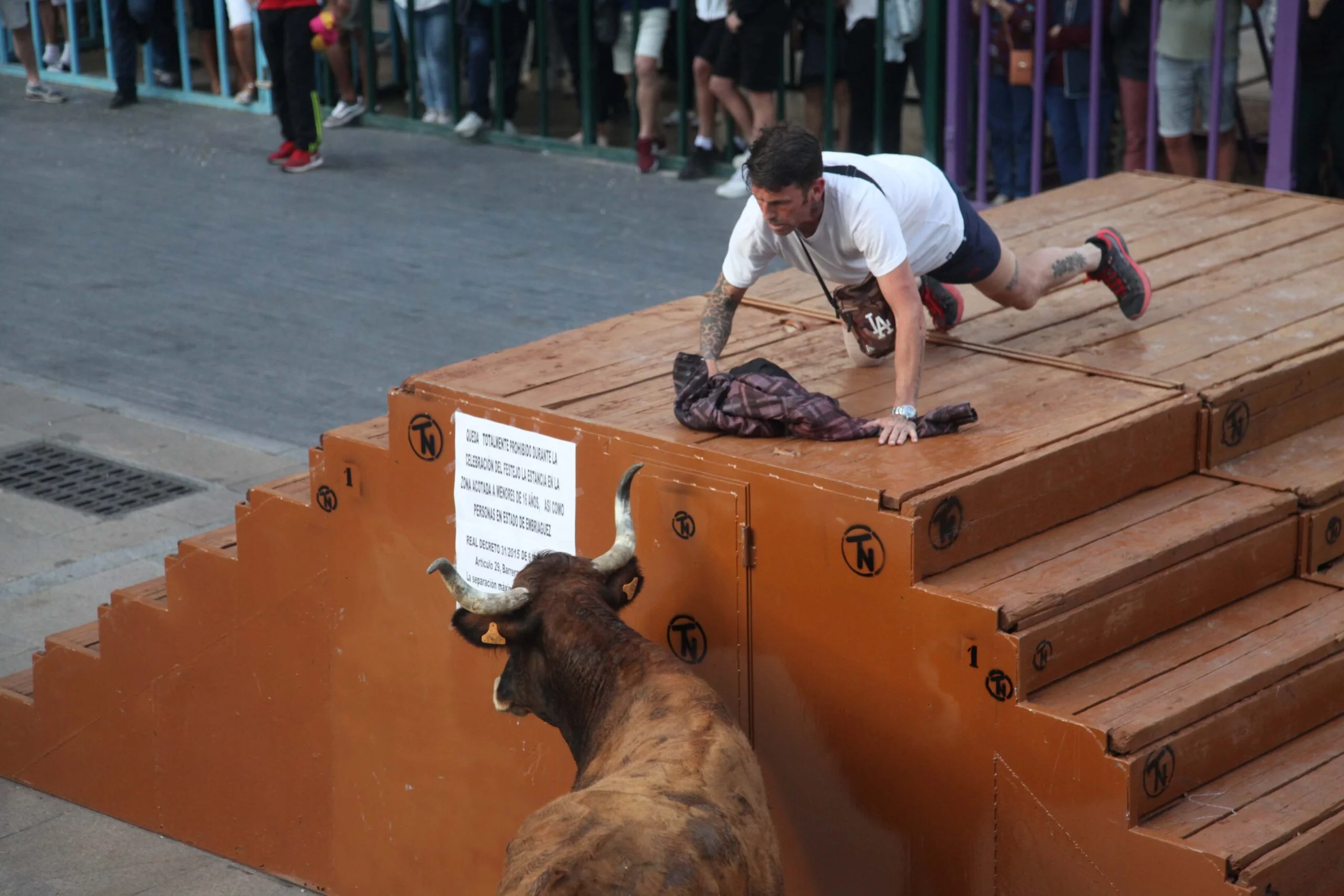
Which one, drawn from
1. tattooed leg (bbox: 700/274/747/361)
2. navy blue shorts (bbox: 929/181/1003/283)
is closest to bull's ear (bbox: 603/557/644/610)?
tattooed leg (bbox: 700/274/747/361)

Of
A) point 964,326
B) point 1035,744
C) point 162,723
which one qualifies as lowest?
point 162,723

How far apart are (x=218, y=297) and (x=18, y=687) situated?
5.33 m

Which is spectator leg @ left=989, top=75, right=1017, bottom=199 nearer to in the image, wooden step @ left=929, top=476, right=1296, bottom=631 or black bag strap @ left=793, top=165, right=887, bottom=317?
black bag strap @ left=793, top=165, right=887, bottom=317

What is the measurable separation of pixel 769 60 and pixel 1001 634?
9573 mm

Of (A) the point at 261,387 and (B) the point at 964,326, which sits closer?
(B) the point at 964,326

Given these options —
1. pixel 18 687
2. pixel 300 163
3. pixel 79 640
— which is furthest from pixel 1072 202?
pixel 300 163

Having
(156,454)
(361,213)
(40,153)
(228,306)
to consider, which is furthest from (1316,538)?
(40,153)

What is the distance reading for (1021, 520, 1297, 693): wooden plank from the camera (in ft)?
16.5

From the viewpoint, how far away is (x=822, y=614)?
5.48 meters

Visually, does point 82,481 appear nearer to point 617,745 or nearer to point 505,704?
point 505,704

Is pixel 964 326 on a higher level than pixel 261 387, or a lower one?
higher

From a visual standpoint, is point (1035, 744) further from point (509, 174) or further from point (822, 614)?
point (509, 174)

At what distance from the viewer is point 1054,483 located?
5.61m

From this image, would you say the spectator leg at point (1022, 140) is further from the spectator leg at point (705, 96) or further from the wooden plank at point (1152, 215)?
the wooden plank at point (1152, 215)
